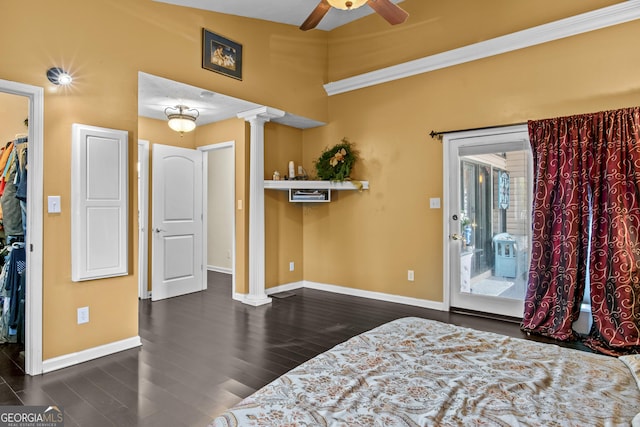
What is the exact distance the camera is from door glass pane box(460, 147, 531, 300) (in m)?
3.92

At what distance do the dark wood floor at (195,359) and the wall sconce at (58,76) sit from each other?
223cm

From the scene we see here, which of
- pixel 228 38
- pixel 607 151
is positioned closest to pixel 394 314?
pixel 607 151

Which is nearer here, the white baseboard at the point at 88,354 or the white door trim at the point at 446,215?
the white baseboard at the point at 88,354

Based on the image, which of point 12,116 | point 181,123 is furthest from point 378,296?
point 12,116

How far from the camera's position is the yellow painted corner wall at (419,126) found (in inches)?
137

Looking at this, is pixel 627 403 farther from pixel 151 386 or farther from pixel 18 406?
pixel 18 406

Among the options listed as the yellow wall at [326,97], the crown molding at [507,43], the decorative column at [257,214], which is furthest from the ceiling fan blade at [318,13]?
the crown molding at [507,43]

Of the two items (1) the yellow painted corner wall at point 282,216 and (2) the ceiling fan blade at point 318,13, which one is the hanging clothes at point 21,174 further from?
(1) the yellow painted corner wall at point 282,216

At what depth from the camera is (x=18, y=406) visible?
222 cm

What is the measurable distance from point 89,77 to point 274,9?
7.56 ft

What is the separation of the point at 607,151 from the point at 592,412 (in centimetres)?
299

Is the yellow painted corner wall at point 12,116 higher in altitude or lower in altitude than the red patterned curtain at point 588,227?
higher

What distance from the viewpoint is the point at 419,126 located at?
4574 mm

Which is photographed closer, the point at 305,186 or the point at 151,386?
the point at 151,386
